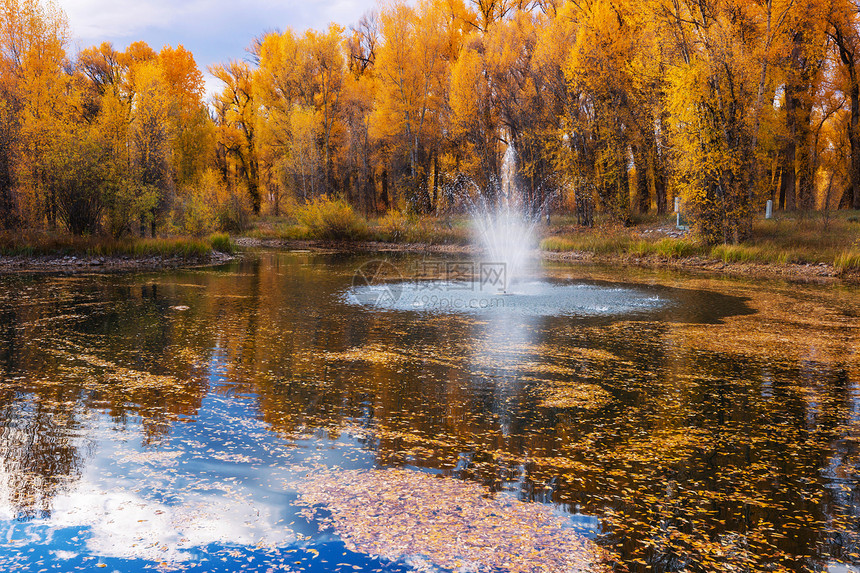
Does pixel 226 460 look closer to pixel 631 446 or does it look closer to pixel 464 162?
pixel 631 446

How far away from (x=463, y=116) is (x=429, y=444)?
99.0 feet

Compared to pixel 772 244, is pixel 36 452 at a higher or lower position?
lower

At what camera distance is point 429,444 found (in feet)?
17.7

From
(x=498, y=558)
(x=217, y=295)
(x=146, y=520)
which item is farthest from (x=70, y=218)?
(x=498, y=558)

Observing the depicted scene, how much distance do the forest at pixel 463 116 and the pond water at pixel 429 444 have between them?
12937 millimetres

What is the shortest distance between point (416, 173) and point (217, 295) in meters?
23.9

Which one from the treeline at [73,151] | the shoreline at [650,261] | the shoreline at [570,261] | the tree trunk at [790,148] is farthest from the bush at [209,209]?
the tree trunk at [790,148]

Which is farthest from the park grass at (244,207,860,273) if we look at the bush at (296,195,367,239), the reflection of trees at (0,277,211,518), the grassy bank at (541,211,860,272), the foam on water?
the reflection of trees at (0,277,211,518)

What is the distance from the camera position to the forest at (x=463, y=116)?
73.5ft

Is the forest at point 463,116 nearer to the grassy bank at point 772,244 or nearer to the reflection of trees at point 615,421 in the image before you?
the grassy bank at point 772,244

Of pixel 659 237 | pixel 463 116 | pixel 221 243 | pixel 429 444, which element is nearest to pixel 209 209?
pixel 221 243

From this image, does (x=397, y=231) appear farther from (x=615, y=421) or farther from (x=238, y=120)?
(x=615, y=421)

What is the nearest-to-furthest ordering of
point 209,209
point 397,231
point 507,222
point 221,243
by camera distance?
point 221,243
point 209,209
point 507,222
point 397,231

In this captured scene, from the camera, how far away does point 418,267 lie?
74.7ft
